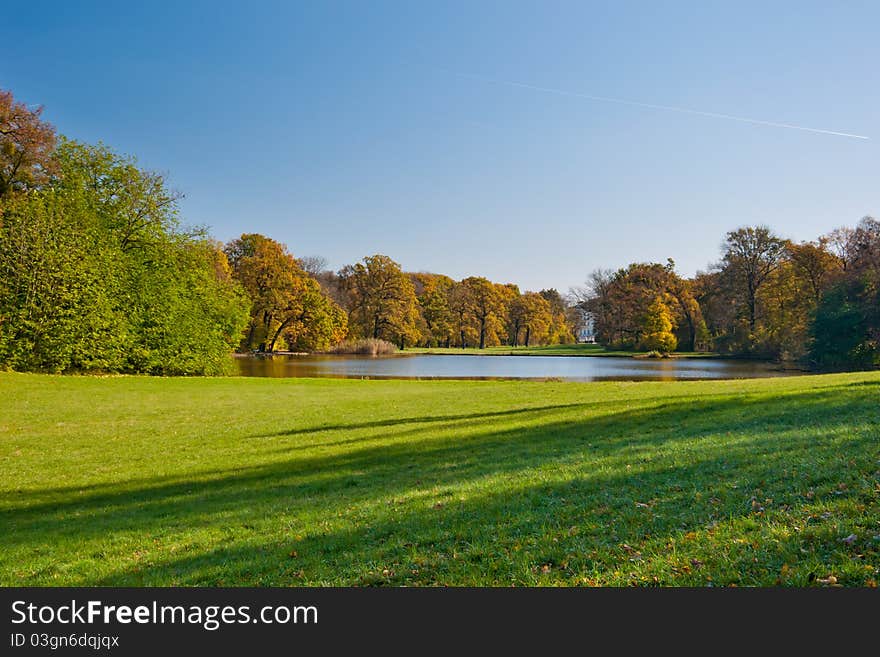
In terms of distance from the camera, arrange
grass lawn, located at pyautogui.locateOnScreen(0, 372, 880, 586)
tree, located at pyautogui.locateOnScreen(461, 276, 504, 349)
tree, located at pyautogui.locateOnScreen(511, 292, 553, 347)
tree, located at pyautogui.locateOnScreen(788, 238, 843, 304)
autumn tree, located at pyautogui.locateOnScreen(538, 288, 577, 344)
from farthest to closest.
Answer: autumn tree, located at pyautogui.locateOnScreen(538, 288, 577, 344) → tree, located at pyautogui.locateOnScreen(511, 292, 553, 347) → tree, located at pyautogui.locateOnScreen(461, 276, 504, 349) → tree, located at pyautogui.locateOnScreen(788, 238, 843, 304) → grass lawn, located at pyautogui.locateOnScreen(0, 372, 880, 586)

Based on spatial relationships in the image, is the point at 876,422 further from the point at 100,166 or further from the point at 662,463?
the point at 100,166

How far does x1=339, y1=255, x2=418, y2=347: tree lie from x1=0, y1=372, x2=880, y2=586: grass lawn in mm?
70821

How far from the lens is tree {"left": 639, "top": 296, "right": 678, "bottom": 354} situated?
3206 inches

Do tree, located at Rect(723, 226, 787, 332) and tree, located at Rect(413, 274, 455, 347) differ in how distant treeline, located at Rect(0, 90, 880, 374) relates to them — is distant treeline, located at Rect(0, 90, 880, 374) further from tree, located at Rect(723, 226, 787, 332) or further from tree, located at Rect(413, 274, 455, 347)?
tree, located at Rect(413, 274, 455, 347)

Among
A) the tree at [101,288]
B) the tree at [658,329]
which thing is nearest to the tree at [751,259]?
the tree at [658,329]

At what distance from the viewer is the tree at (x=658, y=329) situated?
81.4m

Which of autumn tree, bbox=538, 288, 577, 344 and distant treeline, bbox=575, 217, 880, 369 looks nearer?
distant treeline, bbox=575, 217, 880, 369

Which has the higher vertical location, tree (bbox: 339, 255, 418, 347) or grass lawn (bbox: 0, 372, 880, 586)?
tree (bbox: 339, 255, 418, 347)

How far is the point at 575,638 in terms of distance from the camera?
13.2ft

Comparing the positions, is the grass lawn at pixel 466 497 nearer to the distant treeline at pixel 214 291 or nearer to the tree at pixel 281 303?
the distant treeline at pixel 214 291

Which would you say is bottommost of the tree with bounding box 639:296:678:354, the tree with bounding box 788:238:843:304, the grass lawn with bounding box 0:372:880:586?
the grass lawn with bounding box 0:372:880:586

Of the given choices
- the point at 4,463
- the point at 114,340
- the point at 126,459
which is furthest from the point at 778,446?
the point at 114,340

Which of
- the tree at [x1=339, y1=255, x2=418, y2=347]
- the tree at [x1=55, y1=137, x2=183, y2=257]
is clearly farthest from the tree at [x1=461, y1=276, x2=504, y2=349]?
the tree at [x1=55, y1=137, x2=183, y2=257]

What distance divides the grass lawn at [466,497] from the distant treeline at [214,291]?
17.4m
